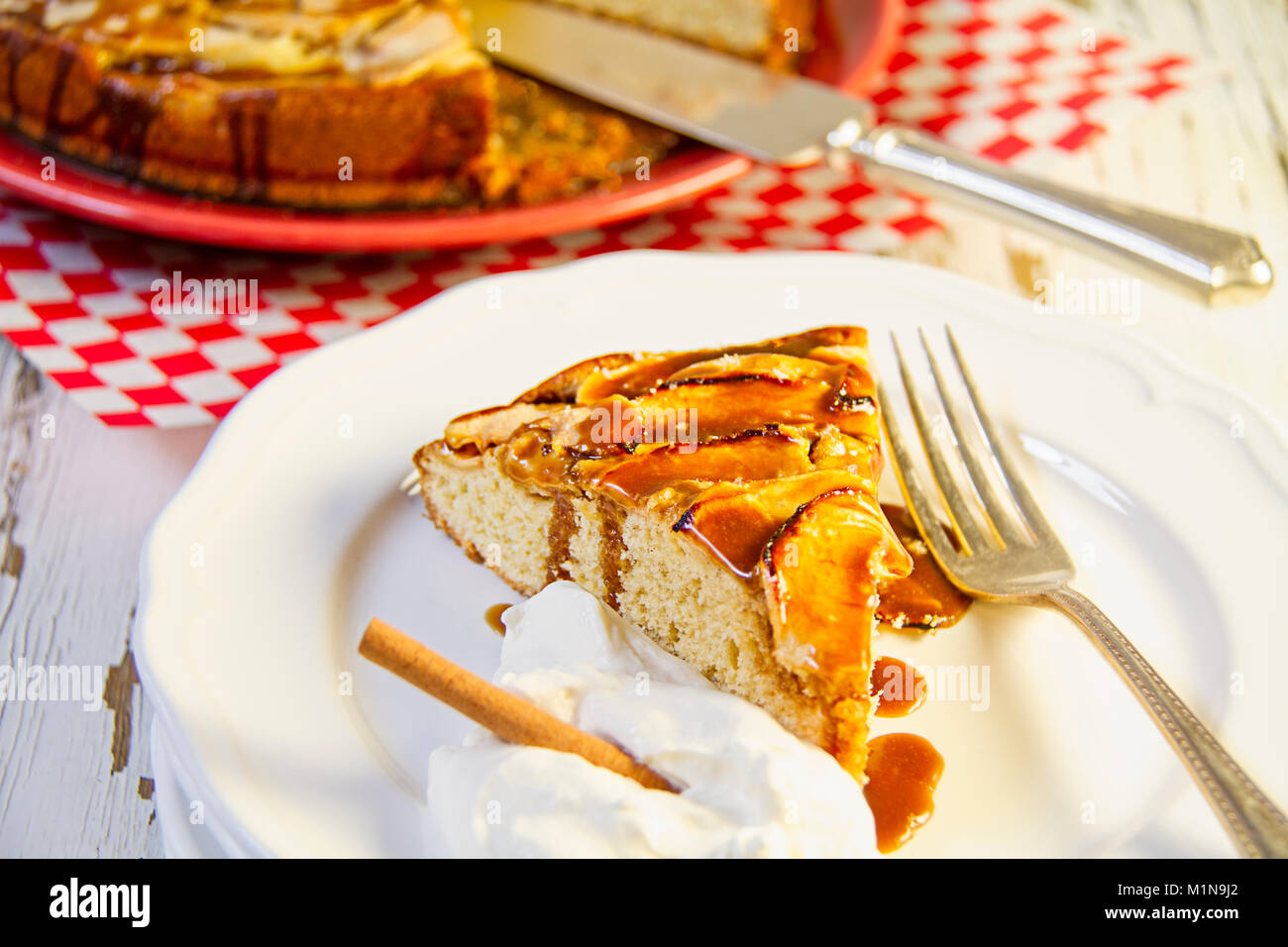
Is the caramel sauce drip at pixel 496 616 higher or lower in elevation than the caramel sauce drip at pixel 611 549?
lower

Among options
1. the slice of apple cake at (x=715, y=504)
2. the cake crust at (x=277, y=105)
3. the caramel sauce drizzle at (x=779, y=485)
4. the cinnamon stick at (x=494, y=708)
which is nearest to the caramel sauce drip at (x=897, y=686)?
the caramel sauce drizzle at (x=779, y=485)

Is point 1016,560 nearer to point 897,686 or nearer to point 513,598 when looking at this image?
point 897,686

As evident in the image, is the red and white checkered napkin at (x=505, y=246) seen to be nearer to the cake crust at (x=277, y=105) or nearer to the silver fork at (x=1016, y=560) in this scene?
the cake crust at (x=277, y=105)

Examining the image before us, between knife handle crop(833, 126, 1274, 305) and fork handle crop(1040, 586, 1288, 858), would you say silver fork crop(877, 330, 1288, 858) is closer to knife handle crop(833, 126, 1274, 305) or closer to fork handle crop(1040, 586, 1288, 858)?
fork handle crop(1040, 586, 1288, 858)

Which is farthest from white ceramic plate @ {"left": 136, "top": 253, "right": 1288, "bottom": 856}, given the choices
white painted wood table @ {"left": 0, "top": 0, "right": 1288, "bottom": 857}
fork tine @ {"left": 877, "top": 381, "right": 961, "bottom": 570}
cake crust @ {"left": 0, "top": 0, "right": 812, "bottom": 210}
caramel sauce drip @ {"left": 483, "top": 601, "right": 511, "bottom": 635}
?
cake crust @ {"left": 0, "top": 0, "right": 812, "bottom": 210}

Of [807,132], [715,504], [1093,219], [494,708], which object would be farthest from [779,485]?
[807,132]

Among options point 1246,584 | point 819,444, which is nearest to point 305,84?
point 819,444

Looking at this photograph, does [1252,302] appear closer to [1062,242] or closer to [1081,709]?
[1062,242]

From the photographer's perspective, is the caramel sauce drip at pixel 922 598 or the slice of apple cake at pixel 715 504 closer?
the slice of apple cake at pixel 715 504
